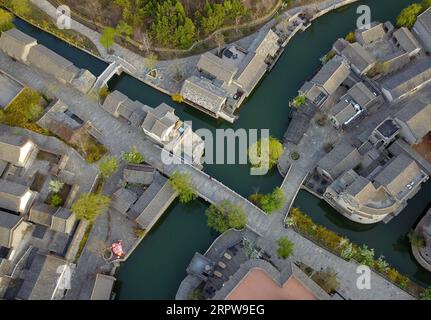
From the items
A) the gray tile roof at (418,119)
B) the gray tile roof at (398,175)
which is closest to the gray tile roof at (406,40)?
the gray tile roof at (418,119)

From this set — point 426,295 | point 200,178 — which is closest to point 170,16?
point 200,178

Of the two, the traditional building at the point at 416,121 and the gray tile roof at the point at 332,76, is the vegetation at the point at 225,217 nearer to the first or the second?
the gray tile roof at the point at 332,76

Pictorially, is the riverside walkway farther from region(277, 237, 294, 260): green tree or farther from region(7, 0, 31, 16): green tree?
region(7, 0, 31, 16): green tree

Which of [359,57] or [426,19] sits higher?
[426,19]

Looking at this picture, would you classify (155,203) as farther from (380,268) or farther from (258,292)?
(380,268)

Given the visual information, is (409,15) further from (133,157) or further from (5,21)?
(5,21)

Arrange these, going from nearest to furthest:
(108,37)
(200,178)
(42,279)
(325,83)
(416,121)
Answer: (42,279)
(416,121)
(200,178)
(325,83)
(108,37)

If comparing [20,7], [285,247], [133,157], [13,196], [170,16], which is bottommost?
[13,196]
